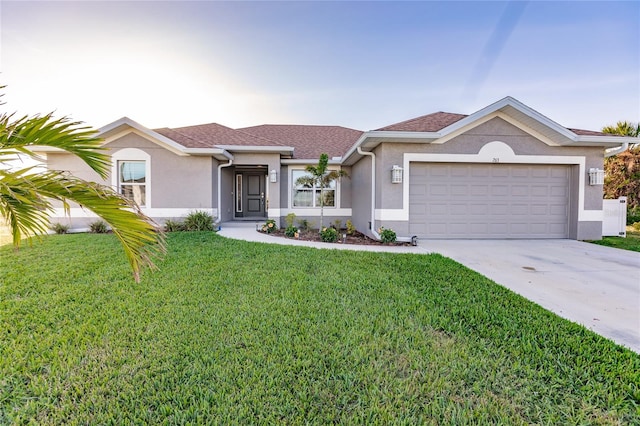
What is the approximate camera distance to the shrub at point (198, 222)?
10.3 metres

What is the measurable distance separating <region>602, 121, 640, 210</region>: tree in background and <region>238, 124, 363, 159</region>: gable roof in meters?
14.4

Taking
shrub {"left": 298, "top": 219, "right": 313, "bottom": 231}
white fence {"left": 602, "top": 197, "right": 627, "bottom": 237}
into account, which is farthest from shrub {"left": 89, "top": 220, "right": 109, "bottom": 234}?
white fence {"left": 602, "top": 197, "right": 627, "bottom": 237}

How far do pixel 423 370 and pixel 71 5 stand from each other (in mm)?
11897

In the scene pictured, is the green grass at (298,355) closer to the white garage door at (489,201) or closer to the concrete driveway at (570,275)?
the concrete driveway at (570,275)

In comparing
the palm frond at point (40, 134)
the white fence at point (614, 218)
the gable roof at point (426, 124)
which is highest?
the gable roof at point (426, 124)

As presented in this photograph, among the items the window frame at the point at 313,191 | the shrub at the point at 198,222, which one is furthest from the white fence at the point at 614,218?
the shrub at the point at 198,222

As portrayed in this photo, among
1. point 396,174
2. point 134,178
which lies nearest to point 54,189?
point 396,174

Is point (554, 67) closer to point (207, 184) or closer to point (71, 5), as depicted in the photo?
point (207, 184)

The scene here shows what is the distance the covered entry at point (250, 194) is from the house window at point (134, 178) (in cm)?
454

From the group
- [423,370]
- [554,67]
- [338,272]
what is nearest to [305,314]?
[423,370]

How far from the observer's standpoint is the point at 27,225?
256 cm

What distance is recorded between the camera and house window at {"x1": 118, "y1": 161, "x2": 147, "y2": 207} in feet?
34.7

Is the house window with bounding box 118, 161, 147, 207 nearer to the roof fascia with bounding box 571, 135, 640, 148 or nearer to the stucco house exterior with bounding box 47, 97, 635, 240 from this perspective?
the stucco house exterior with bounding box 47, 97, 635, 240

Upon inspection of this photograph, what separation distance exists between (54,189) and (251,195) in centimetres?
→ 1281
